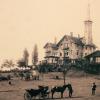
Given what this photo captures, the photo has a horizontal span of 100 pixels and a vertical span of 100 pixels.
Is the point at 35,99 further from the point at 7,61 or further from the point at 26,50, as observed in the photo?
the point at 26,50

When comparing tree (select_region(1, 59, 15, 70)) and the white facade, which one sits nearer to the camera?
the white facade

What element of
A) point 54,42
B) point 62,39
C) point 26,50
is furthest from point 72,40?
point 26,50

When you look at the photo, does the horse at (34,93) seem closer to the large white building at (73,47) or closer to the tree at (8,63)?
the large white building at (73,47)

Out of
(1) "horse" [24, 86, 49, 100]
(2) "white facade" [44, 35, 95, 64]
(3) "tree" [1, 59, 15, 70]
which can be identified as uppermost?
(2) "white facade" [44, 35, 95, 64]

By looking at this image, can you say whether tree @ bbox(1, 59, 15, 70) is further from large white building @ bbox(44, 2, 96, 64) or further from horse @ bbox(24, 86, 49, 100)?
horse @ bbox(24, 86, 49, 100)

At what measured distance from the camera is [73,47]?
288 ft

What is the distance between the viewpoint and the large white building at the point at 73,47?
87688 millimetres

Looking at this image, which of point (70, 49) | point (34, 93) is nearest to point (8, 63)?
point (70, 49)

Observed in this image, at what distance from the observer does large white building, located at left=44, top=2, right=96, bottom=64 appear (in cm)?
8769

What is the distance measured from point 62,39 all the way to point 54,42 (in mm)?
11547

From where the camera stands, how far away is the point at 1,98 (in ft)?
99.2

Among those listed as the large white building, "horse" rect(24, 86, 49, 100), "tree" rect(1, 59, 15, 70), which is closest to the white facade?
the large white building

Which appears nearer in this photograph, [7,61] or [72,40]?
[72,40]

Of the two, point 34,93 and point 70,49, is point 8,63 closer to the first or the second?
point 70,49
